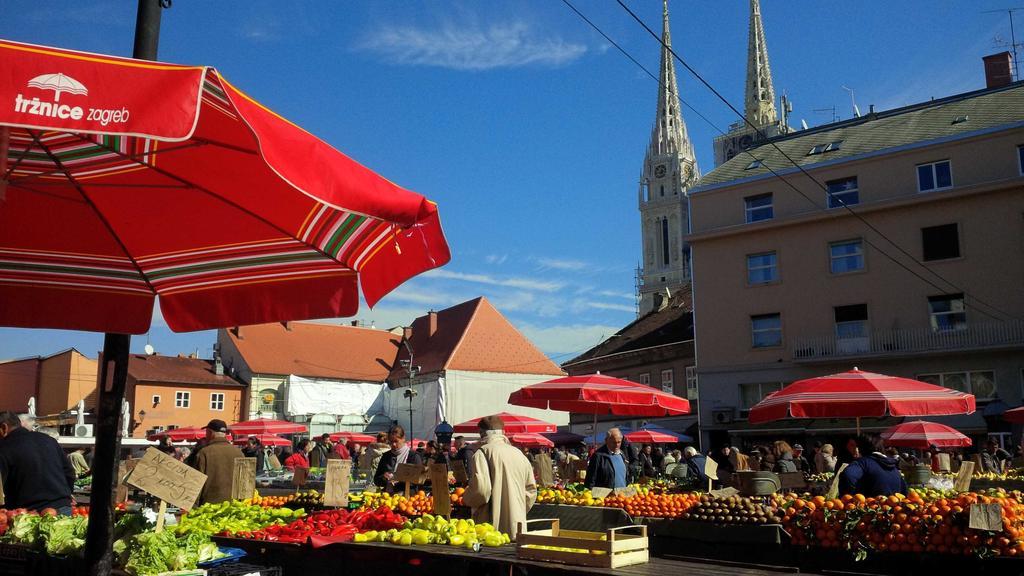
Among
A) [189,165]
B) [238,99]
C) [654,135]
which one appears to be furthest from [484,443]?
[654,135]

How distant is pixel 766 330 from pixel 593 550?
30.4 meters

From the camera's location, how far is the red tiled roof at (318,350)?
6056cm

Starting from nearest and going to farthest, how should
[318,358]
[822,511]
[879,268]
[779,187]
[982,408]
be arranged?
[822,511], [982,408], [879,268], [779,187], [318,358]

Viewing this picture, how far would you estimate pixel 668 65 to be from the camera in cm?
13912

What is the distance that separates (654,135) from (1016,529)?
13853 centimetres

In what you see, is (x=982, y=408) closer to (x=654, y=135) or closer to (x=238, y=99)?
(x=238, y=99)

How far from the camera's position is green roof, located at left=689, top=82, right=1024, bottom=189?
31.3m

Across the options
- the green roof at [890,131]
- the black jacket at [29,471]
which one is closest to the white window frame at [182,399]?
the green roof at [890,131]

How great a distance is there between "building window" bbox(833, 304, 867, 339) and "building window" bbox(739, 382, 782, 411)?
135 inches

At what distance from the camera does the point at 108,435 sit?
404cm

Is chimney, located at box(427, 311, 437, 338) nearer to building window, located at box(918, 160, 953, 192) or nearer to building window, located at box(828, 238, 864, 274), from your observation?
building window, located at box(828, 238, 864, 274)

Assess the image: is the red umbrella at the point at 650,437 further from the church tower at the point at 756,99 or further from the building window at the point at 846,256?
the church tower at the point at 756,99

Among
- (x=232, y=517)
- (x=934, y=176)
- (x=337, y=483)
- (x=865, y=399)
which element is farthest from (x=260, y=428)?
(x=934, y=176)

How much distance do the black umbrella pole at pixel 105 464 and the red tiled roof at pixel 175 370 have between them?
55577mm
